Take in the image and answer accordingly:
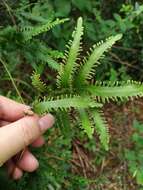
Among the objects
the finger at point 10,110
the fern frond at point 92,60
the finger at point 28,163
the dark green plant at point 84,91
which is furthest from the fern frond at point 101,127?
the finger at point 28,163

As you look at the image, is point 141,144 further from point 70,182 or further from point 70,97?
point 70,97

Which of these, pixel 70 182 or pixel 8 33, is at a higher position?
pixel 8 33

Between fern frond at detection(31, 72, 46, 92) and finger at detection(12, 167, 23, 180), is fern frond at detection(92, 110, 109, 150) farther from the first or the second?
finger at detection(12, 167, 23, 180)

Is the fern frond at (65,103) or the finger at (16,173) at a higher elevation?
the fern frond at (65,103)

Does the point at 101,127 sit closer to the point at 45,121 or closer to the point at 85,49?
the point at 45,121

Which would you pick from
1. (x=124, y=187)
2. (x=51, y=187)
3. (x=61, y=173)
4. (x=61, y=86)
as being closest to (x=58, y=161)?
(x=51, y=187)

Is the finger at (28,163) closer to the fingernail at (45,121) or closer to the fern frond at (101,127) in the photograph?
the fingernail at (45,121)
